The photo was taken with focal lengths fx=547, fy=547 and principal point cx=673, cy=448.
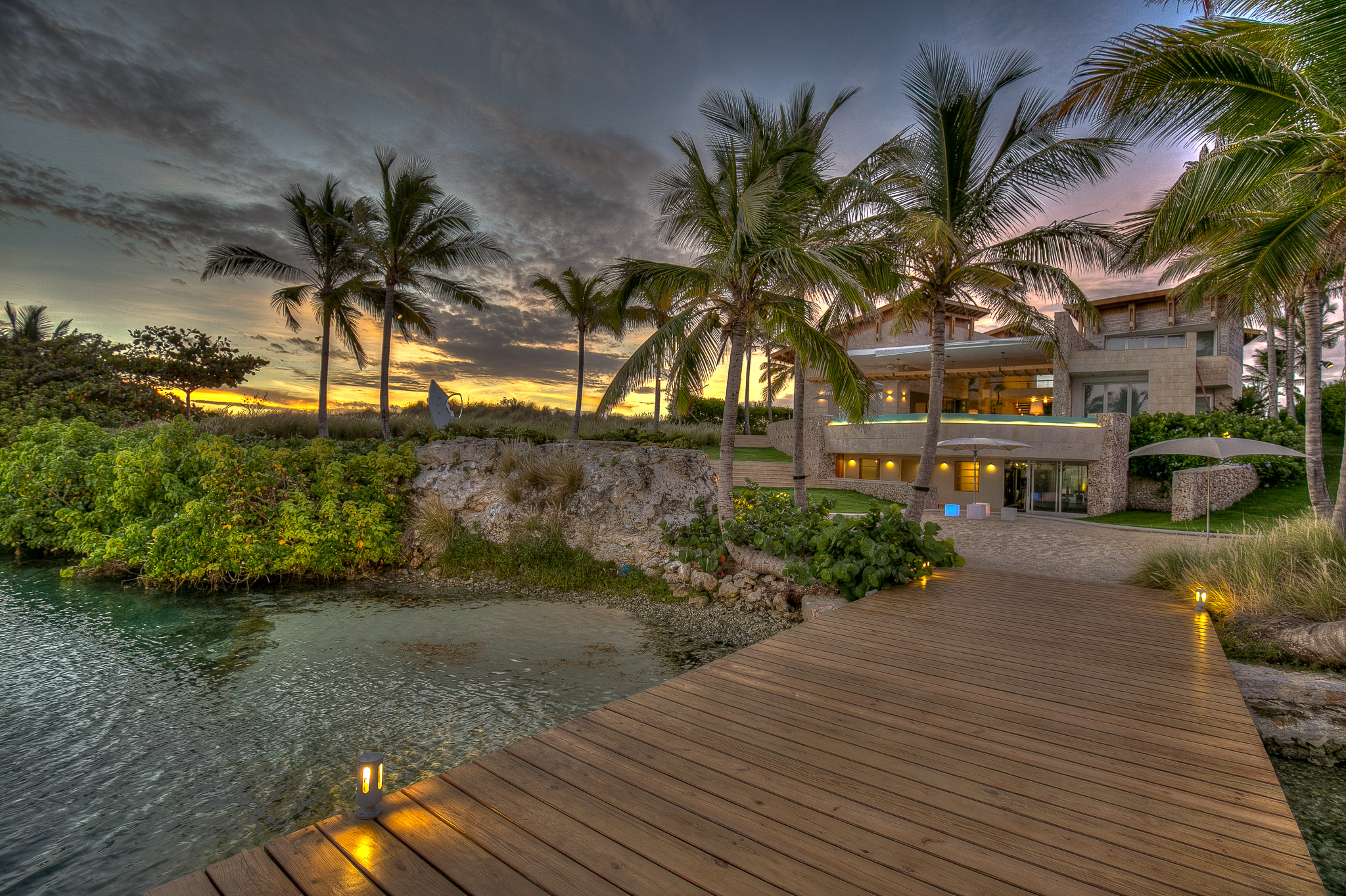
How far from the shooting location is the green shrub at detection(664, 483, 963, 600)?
24.9 feet

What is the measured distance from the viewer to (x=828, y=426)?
76.4ft

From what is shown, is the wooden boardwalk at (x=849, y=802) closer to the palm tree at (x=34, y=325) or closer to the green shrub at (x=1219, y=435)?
the green shrub at (x=1219, y=435)

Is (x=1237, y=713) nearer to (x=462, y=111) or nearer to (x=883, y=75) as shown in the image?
(x=883, y=75)

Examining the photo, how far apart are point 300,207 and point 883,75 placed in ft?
56.0

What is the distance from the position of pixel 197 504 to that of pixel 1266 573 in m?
15.7

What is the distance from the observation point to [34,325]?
25328 millimetres

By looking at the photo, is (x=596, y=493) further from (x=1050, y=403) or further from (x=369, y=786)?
(x=1050, y=403)

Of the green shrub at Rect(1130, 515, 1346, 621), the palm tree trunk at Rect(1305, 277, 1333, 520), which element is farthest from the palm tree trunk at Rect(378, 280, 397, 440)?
the palm tree trunk at Rect(1305, 277, 1333, 520)

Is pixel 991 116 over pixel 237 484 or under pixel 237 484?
over

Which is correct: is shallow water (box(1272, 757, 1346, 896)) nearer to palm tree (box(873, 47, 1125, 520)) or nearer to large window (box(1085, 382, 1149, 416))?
palm tree (box(873, 47, 1125, 520))

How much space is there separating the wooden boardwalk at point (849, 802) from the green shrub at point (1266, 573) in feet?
10.2

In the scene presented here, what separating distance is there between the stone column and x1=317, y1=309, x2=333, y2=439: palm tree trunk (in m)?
25.1

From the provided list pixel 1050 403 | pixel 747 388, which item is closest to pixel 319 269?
pixel 747 388

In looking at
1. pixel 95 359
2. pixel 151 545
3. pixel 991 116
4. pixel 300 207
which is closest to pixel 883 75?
pixel 991 116
